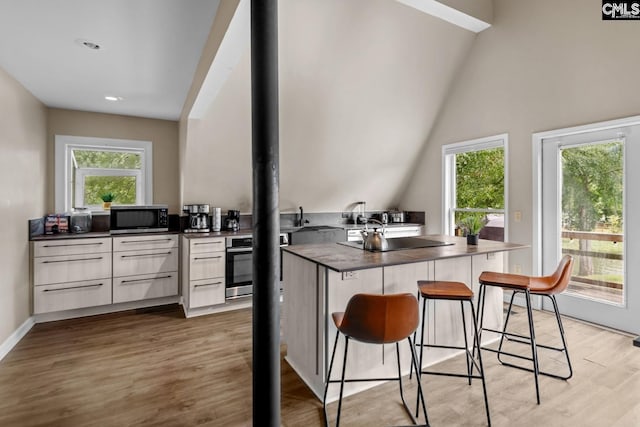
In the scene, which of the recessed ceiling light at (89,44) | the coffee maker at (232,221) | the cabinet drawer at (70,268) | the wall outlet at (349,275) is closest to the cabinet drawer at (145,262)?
the cabinet drawer at (70,268)

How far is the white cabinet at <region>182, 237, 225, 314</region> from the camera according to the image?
3.61 m

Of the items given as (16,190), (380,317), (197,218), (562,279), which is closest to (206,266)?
(197,218)

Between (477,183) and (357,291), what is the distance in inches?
123

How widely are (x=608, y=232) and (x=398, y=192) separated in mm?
2880

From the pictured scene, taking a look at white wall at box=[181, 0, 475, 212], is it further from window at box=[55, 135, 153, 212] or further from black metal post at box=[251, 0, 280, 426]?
black metal post at box=[251, 0, 280, 426]

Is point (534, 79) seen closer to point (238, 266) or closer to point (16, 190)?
point (238, 266)

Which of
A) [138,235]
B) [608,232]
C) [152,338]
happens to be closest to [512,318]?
[608,232]

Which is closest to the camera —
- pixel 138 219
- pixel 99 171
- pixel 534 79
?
pixel 534 79

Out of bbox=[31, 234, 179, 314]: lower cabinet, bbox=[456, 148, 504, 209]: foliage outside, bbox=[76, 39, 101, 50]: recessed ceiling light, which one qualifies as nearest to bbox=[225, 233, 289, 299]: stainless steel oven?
bbox=[31, 234, 179, 314]: lower cabinet

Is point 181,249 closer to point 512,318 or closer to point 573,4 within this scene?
point 512,318

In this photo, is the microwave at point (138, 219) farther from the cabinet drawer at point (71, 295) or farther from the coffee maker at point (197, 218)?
the cabinet drawer at point (71, 295)

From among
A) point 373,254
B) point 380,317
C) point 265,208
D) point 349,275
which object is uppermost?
point 265,208

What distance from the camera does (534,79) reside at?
11.7ft

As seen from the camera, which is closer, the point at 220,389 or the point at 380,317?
the point at 380,317
